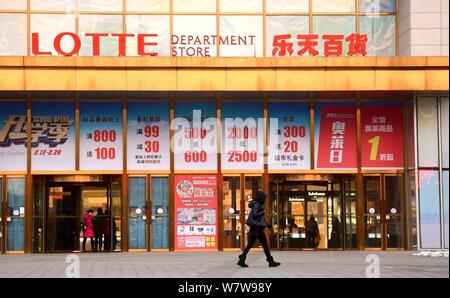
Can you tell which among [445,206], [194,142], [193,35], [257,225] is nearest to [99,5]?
[193,35]

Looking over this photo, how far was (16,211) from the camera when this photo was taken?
91.8ft

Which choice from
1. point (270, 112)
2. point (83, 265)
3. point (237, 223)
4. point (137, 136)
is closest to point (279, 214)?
point (237, 223)

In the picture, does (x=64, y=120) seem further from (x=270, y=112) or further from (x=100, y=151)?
(x=270, y=112)

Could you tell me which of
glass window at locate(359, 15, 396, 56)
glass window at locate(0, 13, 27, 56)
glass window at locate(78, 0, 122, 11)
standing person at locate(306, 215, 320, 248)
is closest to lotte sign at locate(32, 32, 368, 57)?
glass window at locate(359, 15, 396, 56)

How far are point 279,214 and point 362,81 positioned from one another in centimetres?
488

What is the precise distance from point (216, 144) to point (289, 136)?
2.27m

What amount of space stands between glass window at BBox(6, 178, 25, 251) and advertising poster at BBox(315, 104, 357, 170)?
29.9 feet

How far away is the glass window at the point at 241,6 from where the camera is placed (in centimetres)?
2869

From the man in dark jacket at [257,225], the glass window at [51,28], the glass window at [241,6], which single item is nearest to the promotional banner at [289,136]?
the glass window at [241,6]

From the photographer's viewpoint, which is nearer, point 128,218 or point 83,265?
point 83,265

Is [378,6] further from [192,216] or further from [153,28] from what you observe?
[192,216]

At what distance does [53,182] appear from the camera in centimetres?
2822

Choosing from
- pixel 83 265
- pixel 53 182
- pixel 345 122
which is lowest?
pixel 83 265
